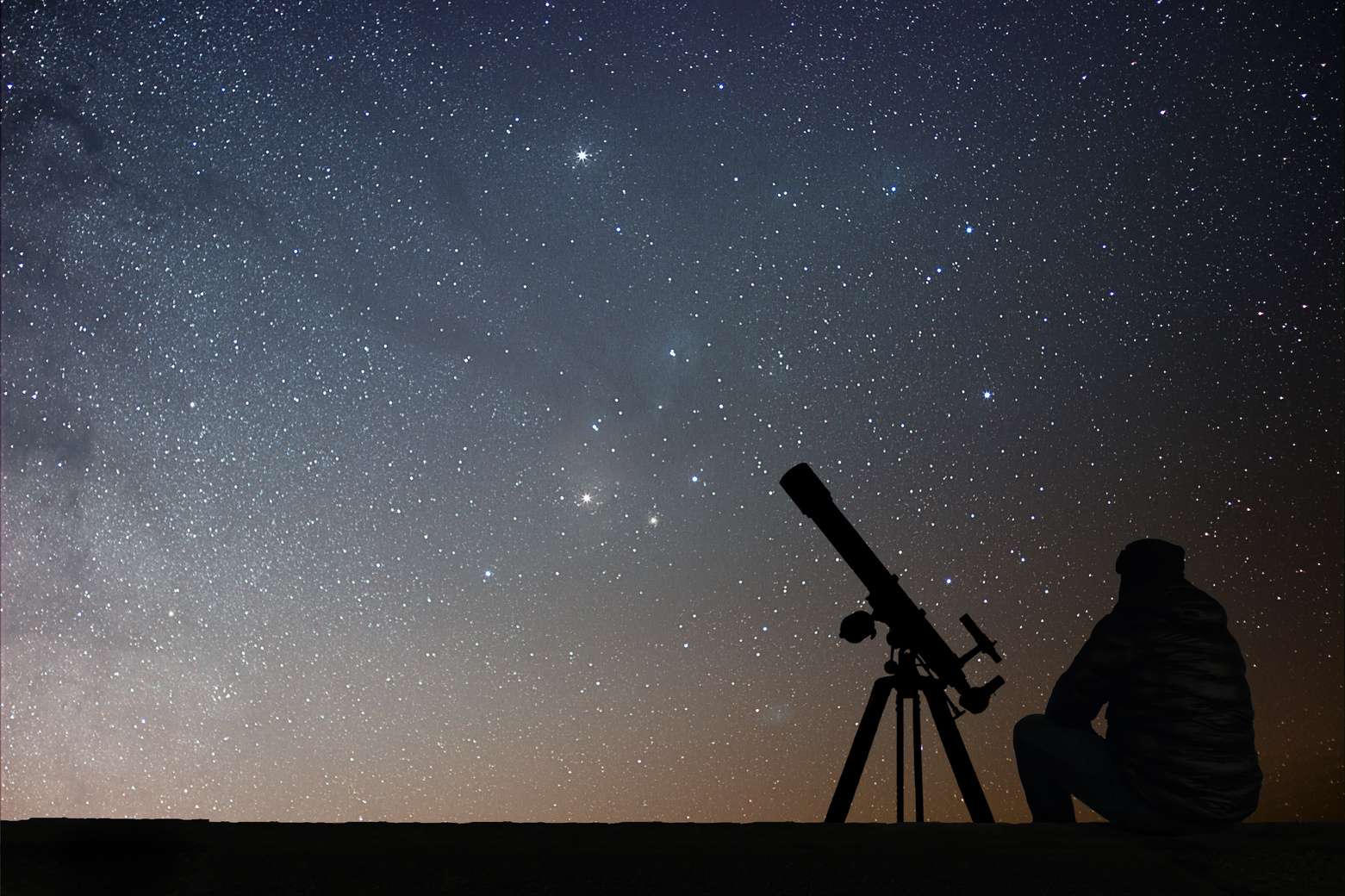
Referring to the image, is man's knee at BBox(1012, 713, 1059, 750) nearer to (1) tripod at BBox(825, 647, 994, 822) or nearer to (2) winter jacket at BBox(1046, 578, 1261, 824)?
(2) winter jacket at BBox(1046, 578, 1261, 824)

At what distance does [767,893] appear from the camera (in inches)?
101

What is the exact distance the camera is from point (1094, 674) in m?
3.64

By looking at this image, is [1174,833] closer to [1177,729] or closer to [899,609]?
[1177,729]

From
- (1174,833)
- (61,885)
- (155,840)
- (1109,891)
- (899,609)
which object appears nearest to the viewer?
(61,885)

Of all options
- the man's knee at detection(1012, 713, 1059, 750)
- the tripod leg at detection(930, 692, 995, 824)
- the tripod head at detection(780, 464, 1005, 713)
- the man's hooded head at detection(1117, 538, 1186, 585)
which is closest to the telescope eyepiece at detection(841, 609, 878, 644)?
the tripod head at detection(780, 464, 1005, 713)

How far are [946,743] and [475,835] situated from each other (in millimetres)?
3145

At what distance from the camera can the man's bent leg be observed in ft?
11.5


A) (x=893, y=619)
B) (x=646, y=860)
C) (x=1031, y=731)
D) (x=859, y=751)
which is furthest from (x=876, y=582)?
(x=646, y=860)

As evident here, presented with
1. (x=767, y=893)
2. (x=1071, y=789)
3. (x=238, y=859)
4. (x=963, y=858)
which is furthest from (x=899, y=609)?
(x=238, y=859)

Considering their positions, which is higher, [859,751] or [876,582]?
[876,582]

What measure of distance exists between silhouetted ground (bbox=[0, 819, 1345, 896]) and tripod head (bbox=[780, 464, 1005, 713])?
206 centimetres

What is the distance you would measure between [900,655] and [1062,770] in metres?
1.68

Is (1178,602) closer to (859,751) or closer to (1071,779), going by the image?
(1071,779)

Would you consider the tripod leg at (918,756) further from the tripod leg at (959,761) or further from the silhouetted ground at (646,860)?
the silhouetted ground at (646,860)
